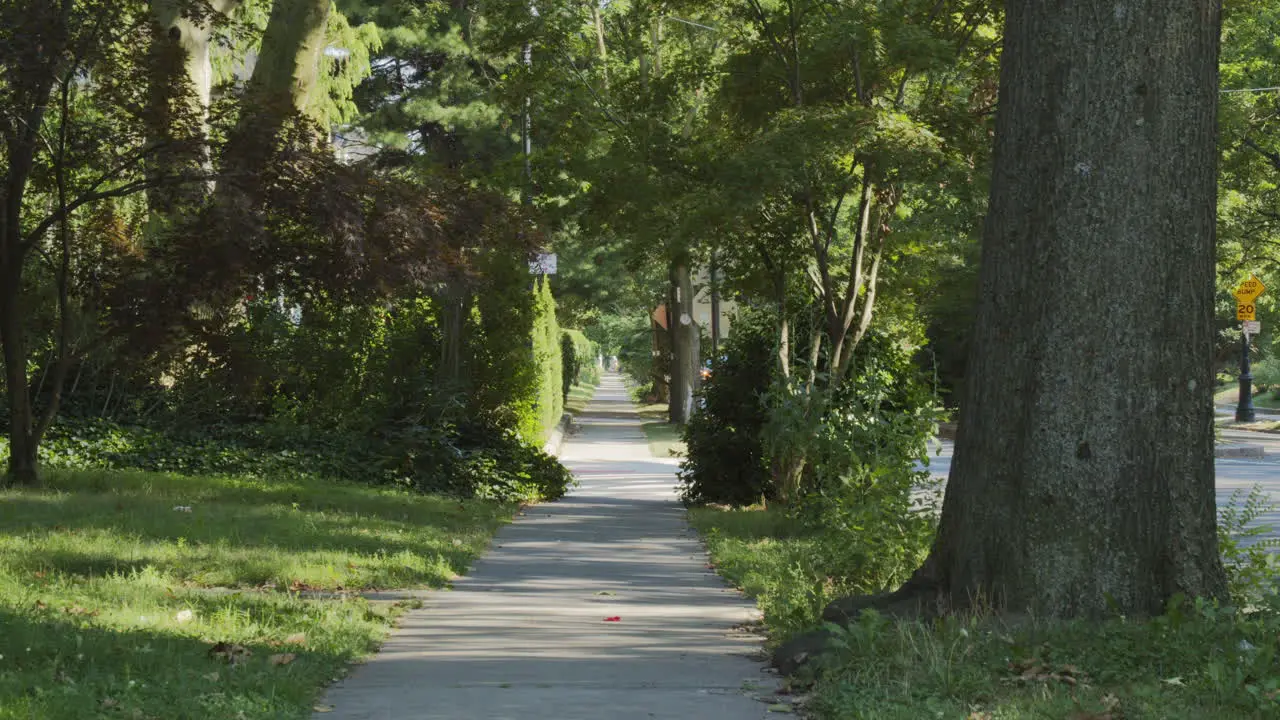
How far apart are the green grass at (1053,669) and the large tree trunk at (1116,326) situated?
343 millimetres

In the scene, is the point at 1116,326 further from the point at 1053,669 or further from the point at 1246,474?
the point at 1246,474

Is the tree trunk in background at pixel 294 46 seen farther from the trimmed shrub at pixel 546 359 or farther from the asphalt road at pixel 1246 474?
the asphalt road at pixel 1246 474

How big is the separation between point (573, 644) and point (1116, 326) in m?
3.43

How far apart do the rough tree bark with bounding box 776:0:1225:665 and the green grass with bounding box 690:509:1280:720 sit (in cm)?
37

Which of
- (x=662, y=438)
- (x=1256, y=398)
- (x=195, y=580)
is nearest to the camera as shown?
(x=195, y=580)

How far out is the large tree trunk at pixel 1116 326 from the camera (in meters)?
7.78

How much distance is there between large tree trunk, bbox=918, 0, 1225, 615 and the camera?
25.5ft

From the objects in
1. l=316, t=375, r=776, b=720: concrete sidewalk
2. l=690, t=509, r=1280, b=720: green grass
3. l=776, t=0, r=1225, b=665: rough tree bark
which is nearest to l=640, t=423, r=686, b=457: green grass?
l=316, t=375, r=776, b=720: concrete sidewalk

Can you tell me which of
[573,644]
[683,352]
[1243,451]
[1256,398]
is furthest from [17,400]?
[1256,398]

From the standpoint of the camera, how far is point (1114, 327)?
7809 mm

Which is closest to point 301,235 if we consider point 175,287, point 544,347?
point 175,287

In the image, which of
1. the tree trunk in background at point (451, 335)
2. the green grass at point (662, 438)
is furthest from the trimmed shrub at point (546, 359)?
the green grass at point (662, 438)

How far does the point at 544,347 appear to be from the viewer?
3016 centimetres

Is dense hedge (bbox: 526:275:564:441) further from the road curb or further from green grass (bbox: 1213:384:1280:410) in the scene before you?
green grass (bbox: 1213:384:1280:410)
